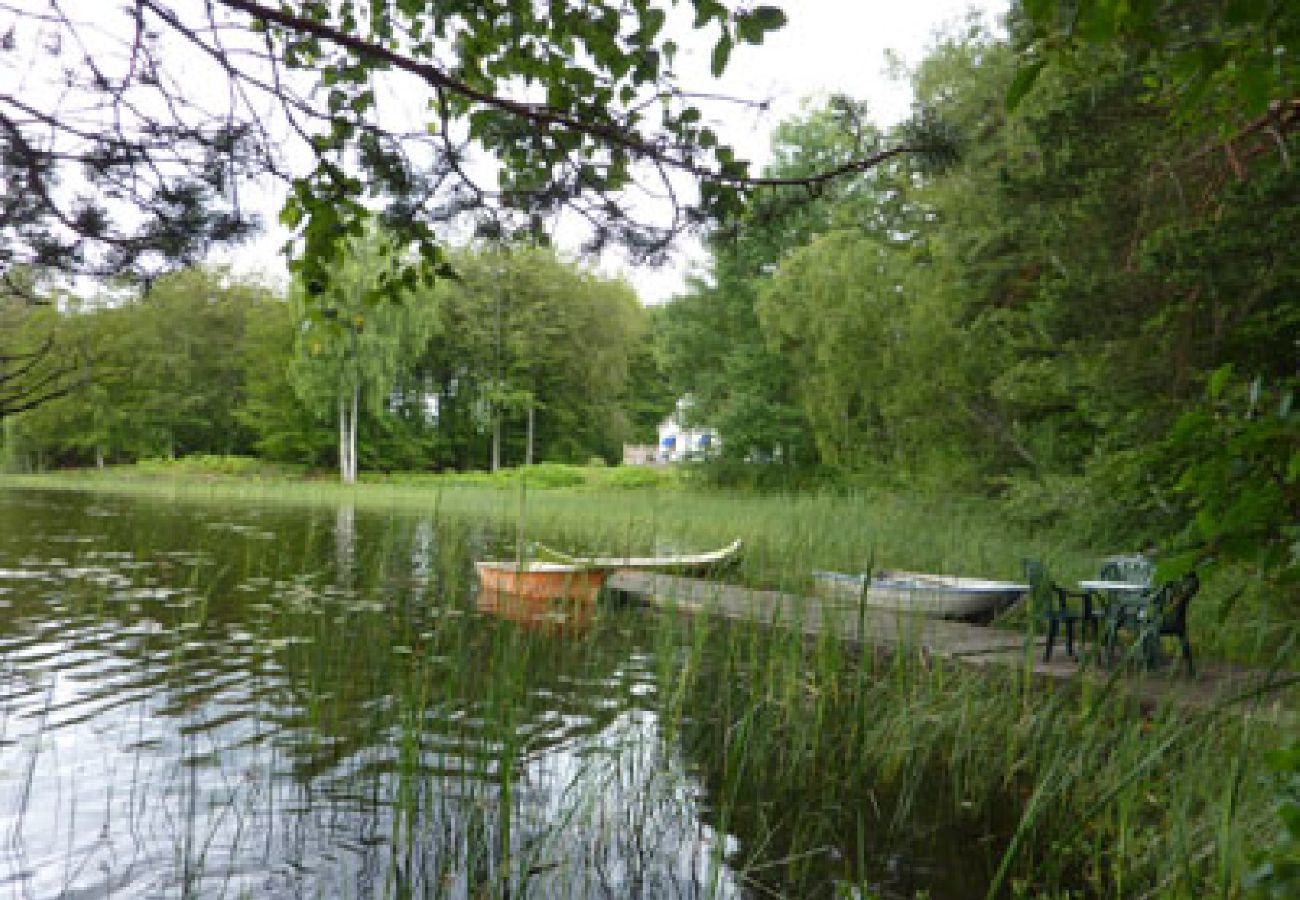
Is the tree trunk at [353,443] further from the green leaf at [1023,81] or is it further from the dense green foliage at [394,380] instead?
the green leaf at [1023,81]

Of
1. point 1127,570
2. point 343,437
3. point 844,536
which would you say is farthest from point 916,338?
point 343,437

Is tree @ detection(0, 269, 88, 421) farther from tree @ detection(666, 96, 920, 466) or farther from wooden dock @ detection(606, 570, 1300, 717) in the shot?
tree @ detection(666, 96, 920, 466)

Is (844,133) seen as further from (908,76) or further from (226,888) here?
(908,76)

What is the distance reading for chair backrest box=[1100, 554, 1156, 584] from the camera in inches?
242

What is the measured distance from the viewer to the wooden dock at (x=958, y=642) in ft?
14.0

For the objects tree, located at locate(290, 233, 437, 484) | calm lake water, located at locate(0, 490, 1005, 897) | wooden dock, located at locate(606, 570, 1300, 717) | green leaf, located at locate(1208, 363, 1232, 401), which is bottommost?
calm lake water, located at locate(0, 490, 1005, 897)

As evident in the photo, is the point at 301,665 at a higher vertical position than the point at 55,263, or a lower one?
lower

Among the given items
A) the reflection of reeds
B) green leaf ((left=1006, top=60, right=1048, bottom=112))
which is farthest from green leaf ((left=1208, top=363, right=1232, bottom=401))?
the reflection of reeds

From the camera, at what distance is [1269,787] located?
1.18 meters

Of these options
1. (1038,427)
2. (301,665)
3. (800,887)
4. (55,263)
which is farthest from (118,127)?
(1038,427)

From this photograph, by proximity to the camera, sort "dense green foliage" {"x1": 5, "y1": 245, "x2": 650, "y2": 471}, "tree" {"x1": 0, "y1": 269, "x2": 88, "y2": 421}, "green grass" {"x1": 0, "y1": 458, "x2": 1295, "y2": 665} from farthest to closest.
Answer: "dense green foliage" {"x1": 5, "y1": 245, "x2": 650, "y2": 471}, "green grass" {"x1": 0, "y1": 458, "x2": 1295, "y2": 665}, "tree" {"x1": 0, "y1": 269, "x2": 88, "y2": 421}

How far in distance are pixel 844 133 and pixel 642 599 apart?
650 cm

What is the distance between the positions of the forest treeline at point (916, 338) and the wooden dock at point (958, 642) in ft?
3.25

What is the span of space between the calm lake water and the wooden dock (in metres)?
0.68
